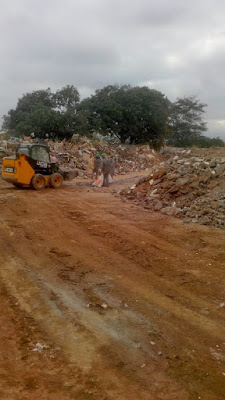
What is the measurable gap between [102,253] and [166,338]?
306 cm

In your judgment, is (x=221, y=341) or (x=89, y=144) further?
(x=89, y=144)

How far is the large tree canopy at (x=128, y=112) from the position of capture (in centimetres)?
3553

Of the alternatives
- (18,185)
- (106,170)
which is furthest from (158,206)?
(106,170)

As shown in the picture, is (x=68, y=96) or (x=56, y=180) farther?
(x=68, y=96)

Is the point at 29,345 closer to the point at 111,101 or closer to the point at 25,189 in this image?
the point at 25,189

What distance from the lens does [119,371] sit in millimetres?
3438

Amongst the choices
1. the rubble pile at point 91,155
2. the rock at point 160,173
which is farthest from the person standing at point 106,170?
the rock at point 160,173

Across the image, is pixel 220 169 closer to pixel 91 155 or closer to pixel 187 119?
pixel 91 155

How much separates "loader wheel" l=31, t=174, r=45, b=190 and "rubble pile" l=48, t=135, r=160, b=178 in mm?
7381

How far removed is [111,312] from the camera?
461 cm

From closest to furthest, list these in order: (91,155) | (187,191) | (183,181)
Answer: (187,191) → (183,181) → (91,155)

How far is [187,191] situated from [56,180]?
253 inches

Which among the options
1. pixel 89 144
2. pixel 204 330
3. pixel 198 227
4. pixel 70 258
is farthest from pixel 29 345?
pixel 89 144

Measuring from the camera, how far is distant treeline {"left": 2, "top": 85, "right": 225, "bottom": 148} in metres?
31.5
